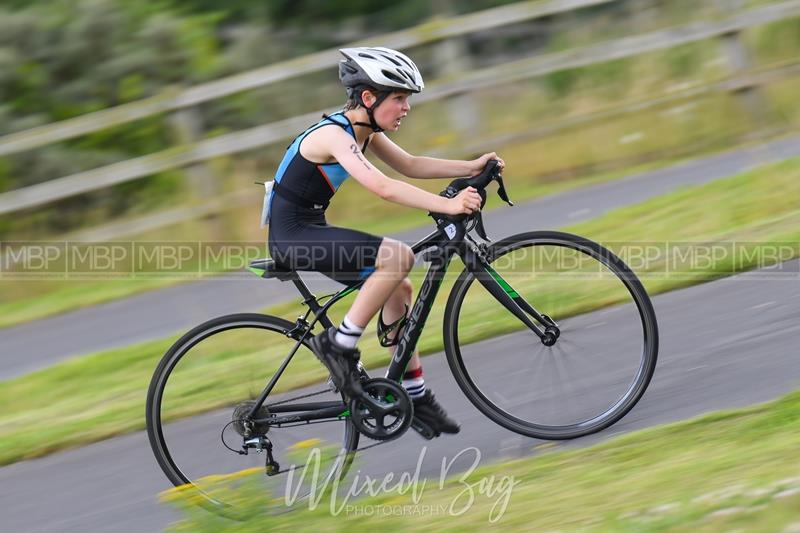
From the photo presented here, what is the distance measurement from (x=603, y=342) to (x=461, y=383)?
0.73 m

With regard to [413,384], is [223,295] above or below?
above

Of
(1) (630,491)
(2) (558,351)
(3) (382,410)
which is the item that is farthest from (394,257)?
(1) (630,491)

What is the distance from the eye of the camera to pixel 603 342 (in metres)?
5.46

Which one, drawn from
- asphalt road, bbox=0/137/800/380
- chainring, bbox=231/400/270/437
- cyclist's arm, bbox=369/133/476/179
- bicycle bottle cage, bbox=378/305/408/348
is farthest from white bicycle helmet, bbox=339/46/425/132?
asphalt road, bbox=0/137/800/380

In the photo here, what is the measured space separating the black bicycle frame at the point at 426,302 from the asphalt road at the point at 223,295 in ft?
10.4

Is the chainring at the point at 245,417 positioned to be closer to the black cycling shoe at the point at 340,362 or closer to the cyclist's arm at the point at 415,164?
the black cycling shoe at the point at 340,362

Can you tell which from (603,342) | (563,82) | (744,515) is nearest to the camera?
(744,515)

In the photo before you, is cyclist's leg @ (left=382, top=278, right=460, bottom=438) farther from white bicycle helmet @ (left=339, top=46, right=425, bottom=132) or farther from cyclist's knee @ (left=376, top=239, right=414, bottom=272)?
white bicycle helmet @ (left=339, top=46, right=425, bottom=132)

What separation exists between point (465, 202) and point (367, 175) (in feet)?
1.48

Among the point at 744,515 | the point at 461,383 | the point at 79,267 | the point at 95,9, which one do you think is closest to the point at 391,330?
the point at 461,383

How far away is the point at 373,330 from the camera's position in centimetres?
762

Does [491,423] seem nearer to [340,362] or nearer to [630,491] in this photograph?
[340,362]

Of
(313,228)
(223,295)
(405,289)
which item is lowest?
(405,289)

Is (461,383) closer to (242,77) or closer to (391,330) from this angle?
(391,330)
